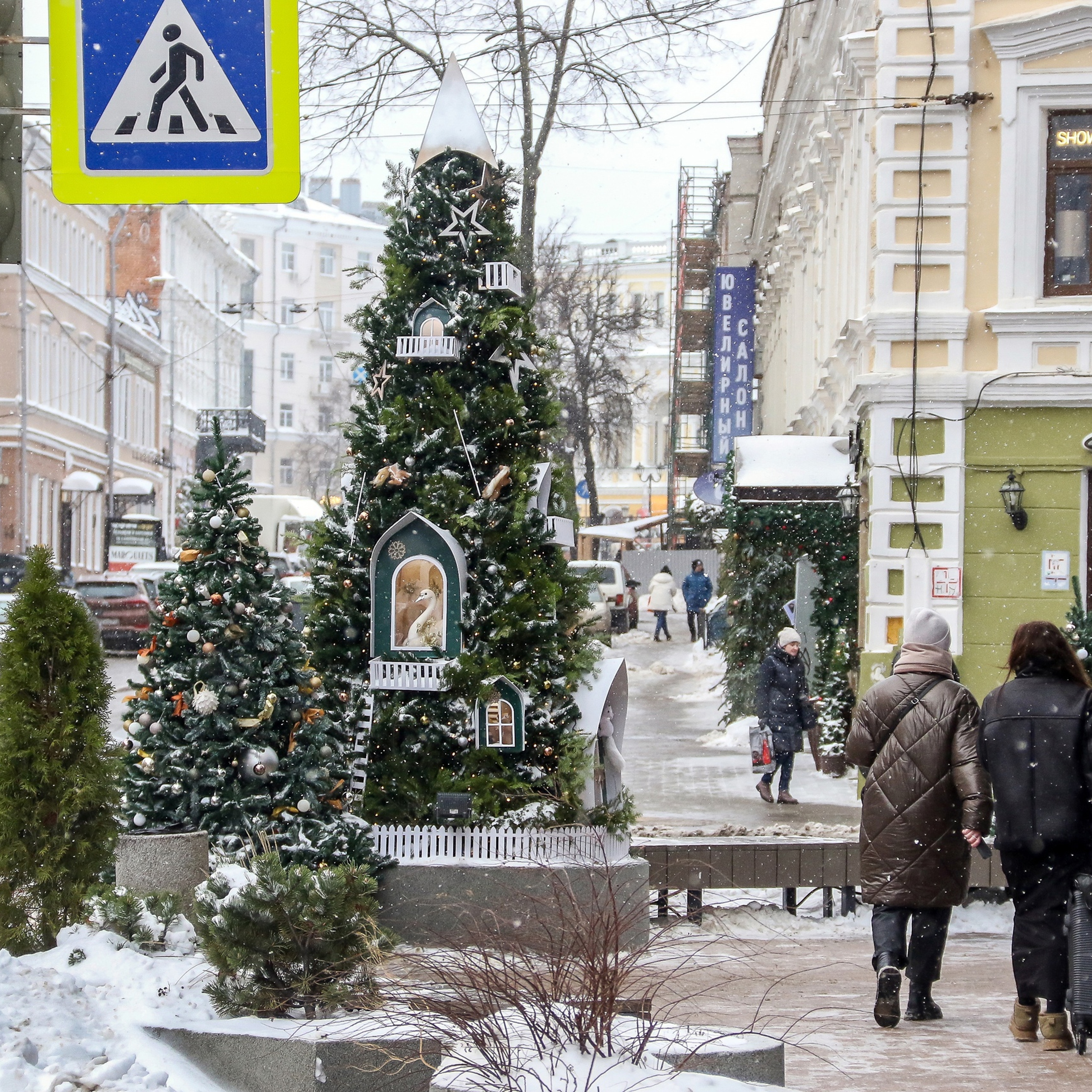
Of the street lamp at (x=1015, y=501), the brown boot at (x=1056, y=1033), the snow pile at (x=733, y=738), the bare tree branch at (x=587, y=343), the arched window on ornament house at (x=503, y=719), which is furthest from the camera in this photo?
the bare tree branch at (x=587, y=343)

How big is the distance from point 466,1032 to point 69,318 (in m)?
50.3

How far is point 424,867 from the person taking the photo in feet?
26.2

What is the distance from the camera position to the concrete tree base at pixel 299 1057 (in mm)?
5023

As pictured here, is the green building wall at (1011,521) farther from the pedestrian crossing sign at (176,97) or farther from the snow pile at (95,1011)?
the snow pile at (95,1011)

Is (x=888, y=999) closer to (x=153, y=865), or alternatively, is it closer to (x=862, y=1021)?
(x=862, y=1021)

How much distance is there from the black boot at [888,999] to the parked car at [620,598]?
94.4ft

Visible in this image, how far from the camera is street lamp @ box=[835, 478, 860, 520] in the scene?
15.7 metres

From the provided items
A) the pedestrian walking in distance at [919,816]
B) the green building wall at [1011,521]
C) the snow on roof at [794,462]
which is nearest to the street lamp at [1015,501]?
the green building wall at [1011,521]

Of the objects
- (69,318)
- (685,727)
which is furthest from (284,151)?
(69,318)

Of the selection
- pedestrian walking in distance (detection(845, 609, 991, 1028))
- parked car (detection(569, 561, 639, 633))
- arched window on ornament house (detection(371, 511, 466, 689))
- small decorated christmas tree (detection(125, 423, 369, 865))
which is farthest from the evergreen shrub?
parked car (detection(569, 561, 639, 633))

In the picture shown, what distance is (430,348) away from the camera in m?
8.53

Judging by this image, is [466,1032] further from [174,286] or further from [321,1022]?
[174,286]

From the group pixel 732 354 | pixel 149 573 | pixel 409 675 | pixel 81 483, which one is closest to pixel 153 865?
pixel 409 675

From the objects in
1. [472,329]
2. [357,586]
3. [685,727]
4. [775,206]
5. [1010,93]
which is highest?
[775,206]
